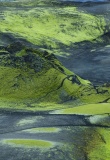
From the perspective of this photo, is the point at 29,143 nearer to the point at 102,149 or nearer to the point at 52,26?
the point at 102,149

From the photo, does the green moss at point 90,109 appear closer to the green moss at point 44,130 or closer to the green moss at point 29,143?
the green moss at point 44,130

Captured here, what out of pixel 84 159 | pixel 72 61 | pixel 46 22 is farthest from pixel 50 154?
pixel 46 22

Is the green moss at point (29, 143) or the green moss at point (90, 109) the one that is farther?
the green moss at point (90, 109)

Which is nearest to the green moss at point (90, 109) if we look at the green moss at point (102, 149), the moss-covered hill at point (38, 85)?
the moss-covered hill at point (38, 85)

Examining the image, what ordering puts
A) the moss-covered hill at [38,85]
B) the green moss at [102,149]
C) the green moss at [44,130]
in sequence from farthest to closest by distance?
1. the moss-covered hill at [38,85]
2. the green moss at [44,130]
3. the green moss at [102,149]

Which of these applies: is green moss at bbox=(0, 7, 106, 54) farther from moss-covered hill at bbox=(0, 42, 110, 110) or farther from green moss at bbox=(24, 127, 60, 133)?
green moss at bbox=(24, 127, 60, 133)

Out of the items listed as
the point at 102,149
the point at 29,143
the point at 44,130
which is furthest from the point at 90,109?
the point at 29,143

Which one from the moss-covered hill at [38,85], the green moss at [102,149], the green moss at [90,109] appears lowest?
the moss-covered hill at [38,85]
